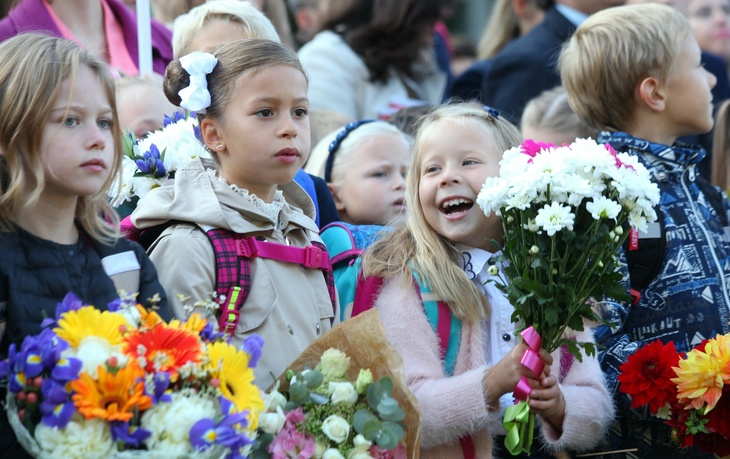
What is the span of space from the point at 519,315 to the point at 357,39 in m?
3.72

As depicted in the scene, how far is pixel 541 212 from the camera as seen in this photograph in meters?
3.59

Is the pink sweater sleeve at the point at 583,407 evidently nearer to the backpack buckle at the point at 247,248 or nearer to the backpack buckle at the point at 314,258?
the backpack buckle at the point at 314,258

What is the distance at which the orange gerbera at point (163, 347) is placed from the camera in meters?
2.95

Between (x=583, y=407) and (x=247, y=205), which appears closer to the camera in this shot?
(x=247, y=205)

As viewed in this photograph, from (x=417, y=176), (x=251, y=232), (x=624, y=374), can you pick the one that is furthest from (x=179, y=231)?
(x=624, y=374)

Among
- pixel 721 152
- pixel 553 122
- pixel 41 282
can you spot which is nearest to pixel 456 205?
pixel 41 282

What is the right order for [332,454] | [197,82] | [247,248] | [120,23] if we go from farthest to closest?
[120,23]
[197,82]
[247,248]
[332,454]

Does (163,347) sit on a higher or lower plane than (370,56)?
lower

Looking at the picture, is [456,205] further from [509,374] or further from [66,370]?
[66,370]

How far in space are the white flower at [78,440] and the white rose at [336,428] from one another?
72 centimetres

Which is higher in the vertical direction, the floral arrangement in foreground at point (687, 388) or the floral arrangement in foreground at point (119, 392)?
the floral arrangement in foreground at point (119, 392)

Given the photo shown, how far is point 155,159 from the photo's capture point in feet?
13.7

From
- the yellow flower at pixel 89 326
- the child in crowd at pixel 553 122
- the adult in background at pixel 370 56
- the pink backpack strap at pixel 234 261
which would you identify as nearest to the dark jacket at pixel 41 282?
the yellow flower at pixel 89 326

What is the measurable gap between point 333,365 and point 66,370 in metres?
0.93
